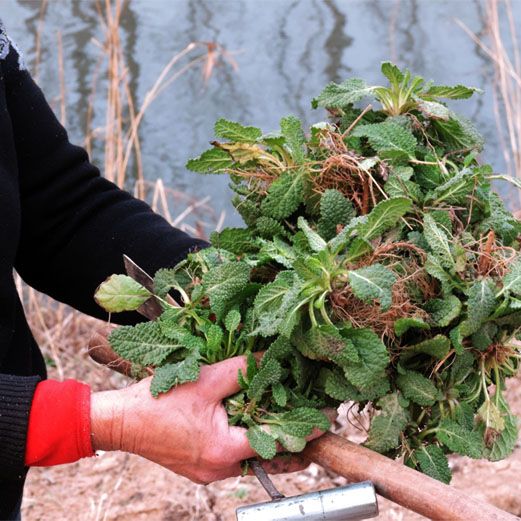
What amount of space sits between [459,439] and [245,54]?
3.88m

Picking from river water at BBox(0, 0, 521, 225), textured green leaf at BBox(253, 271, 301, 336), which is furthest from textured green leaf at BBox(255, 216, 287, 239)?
river water at BBox(0, 0, 521, 225)

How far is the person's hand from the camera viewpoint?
101 cm

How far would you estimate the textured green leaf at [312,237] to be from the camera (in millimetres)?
968

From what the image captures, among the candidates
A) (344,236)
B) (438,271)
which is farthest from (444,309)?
(344,236)

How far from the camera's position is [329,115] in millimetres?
1183

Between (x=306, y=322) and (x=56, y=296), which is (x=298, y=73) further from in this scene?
(x=306, y=322)

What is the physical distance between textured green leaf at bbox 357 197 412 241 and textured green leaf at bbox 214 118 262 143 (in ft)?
0.78

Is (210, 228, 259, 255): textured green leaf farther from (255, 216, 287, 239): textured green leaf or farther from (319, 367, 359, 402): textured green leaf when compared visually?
(319, 367, 359, 402): textured green leaf

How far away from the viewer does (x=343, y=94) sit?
3.65 ft

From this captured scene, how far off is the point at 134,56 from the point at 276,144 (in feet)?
12.2

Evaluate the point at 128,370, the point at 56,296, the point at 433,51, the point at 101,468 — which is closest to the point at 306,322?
the point at 128,370

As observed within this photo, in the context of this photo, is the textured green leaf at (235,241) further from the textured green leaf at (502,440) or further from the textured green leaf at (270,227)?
the textured green leaf at (502,440)

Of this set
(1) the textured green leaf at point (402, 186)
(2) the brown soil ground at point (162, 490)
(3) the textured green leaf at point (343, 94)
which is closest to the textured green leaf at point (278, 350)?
(1) the textured green leaf at point (402, 186)

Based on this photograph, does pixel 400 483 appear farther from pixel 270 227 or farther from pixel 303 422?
pixel 270 227
